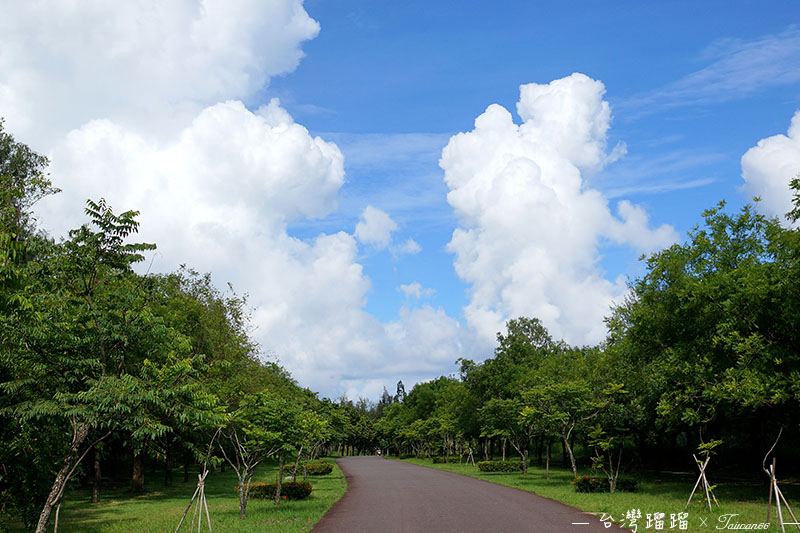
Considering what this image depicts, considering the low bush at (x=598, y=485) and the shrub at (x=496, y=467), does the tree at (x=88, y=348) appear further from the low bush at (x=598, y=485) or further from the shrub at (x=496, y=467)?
the shrub at (x=496, y=467)

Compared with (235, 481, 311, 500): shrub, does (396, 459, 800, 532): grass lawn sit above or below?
above

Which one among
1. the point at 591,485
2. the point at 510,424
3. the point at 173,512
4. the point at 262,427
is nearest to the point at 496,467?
the point at 510,424

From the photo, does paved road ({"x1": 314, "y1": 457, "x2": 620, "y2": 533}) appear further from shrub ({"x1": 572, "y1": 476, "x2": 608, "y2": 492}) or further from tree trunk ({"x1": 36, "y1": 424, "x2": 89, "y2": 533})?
tree trunk ({"x1": 36, "y1": 424, "x2": 89, "y2": 533})

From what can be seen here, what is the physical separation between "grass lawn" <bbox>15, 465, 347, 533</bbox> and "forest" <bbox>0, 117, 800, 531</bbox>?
4.29ft

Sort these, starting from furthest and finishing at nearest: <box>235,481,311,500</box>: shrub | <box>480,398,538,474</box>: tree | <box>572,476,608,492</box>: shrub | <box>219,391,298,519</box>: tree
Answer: <box>480,398,538,474</box>: tree, <box>235,481,311,500</box>: shrub, <box>572,476,608,492</box>: shrub, <box>219,391,298,519</box>: tree

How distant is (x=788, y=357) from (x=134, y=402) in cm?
2117

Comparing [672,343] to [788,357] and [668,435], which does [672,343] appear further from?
[668,435]

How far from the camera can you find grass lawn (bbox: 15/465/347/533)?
1833cm

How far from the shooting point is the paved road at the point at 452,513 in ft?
51.4

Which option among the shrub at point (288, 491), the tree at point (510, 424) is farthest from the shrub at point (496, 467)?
the shrub at point (288, 491)

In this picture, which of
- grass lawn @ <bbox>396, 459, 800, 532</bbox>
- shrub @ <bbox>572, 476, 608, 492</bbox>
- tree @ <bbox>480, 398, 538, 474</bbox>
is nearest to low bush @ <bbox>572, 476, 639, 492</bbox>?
shrub @ <bbox>572, 476, 608, 492</bbox>

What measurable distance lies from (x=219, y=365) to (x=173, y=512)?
774 centimetres

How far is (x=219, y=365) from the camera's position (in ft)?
95.1

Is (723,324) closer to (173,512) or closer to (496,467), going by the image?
(173,512)
